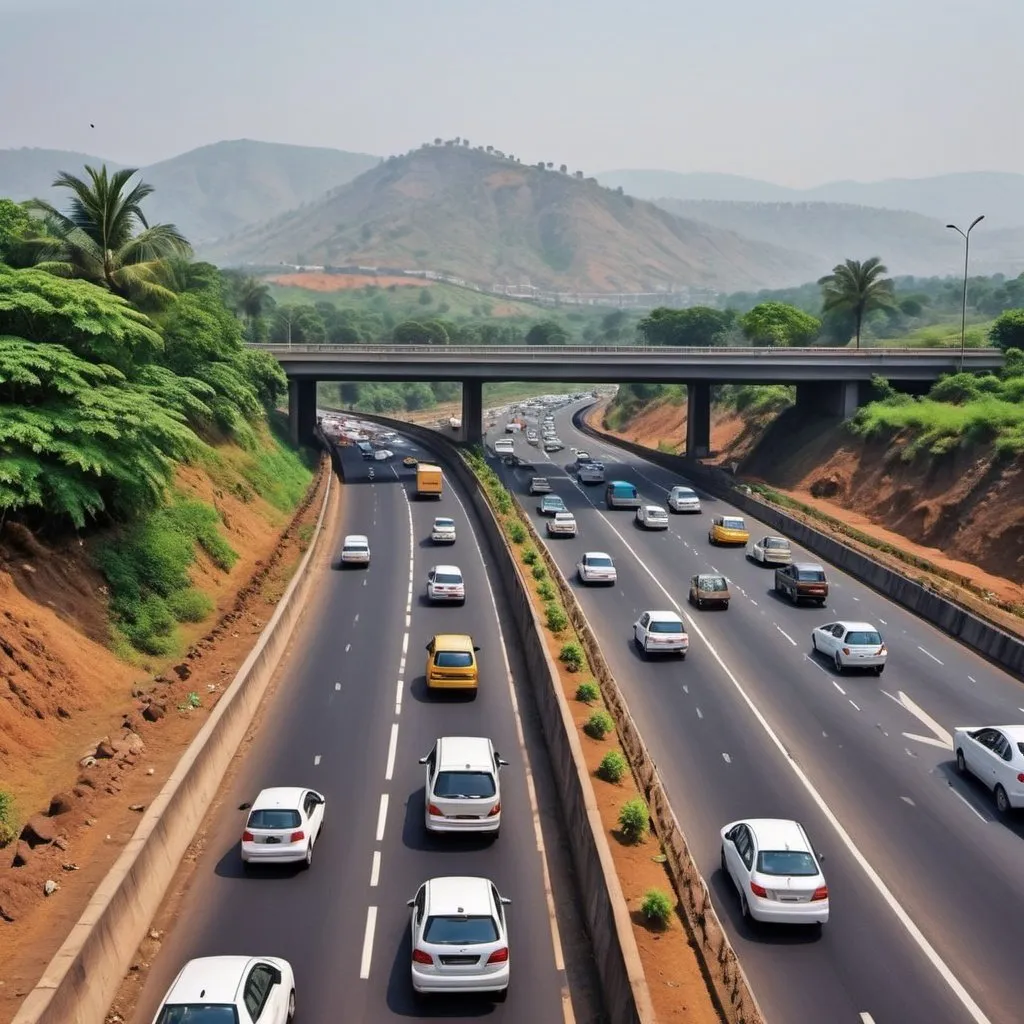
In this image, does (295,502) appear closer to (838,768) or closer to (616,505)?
(616,505)

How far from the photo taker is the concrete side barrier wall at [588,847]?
1648 centimetres

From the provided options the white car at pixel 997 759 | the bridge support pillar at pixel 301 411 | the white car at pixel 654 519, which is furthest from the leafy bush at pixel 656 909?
the bridge support pillar at pixel 301 411

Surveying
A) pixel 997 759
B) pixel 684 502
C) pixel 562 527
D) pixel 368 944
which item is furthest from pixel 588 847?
pixel 684 502

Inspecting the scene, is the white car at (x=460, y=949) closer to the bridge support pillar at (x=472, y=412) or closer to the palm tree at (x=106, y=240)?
the palm tree at (x=106, y=240)

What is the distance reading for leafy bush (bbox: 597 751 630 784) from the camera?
83.9 feet

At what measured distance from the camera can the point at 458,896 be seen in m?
18.1

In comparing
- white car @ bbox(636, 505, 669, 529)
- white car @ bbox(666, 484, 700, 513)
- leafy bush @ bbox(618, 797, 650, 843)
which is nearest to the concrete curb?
leafy bush @ bbox(618, 797, 650, 843)

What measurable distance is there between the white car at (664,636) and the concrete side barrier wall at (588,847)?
3.60 m

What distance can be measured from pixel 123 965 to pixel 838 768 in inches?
679

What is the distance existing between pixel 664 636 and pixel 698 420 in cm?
A: 6258

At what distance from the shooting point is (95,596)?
35438 mm

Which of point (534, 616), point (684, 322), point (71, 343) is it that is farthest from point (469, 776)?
point (684, 322)

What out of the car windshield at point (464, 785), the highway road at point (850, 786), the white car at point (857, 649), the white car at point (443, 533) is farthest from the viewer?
the white car at point (443, 533)

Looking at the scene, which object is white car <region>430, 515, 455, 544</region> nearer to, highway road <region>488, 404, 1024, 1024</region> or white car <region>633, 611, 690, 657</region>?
highway road <region>488, 404, 1024, 1024</region>
